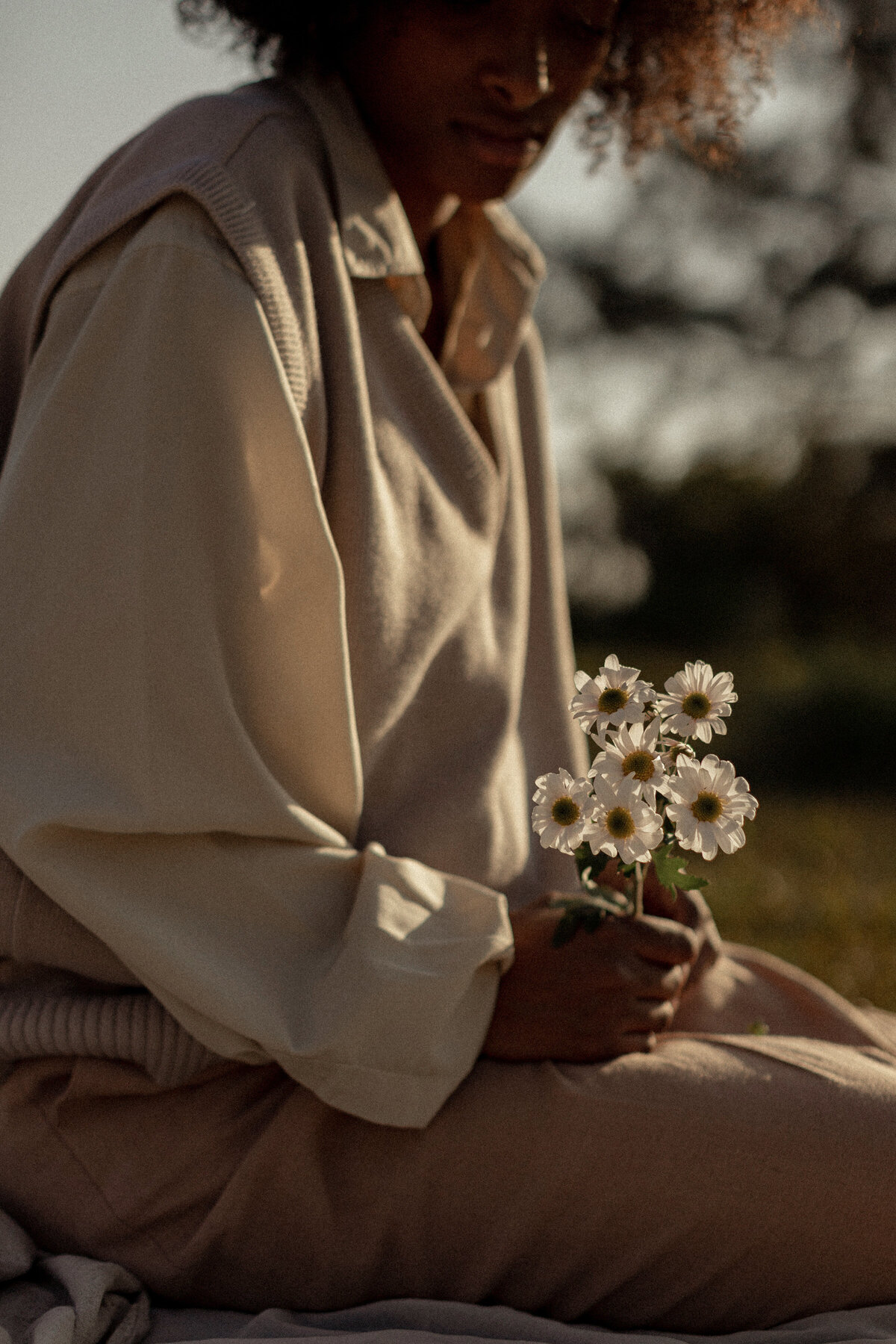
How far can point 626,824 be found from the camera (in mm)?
1372

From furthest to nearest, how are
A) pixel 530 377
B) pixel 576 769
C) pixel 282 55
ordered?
pixel 530 377, pixel 576 769, pixel 282 55

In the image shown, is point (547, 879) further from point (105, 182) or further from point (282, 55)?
point (282, 55)

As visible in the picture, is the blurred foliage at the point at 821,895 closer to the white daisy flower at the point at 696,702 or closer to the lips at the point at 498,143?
the lips at the point at 498,143

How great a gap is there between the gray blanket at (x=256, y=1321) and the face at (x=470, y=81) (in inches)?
57.1

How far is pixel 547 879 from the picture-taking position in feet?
6.66

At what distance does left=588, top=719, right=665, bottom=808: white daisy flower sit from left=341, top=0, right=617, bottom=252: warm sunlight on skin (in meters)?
0.94

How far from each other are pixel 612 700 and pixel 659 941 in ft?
1.19

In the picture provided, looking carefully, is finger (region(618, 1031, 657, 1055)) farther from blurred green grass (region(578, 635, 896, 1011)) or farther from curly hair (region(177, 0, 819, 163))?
blurred green grass (region(578, 635, 896, 1011))

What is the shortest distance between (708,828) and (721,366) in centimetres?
1084

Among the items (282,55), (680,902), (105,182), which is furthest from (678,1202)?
Answer: (282,55)

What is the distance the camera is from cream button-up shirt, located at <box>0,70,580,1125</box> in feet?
4.84

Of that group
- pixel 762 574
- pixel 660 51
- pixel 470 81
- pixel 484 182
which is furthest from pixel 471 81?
pixel 762 574

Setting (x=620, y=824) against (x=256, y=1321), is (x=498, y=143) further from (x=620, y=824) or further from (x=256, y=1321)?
(x=256, y=1321)

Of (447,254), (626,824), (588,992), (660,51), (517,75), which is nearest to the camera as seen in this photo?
(626,824)
